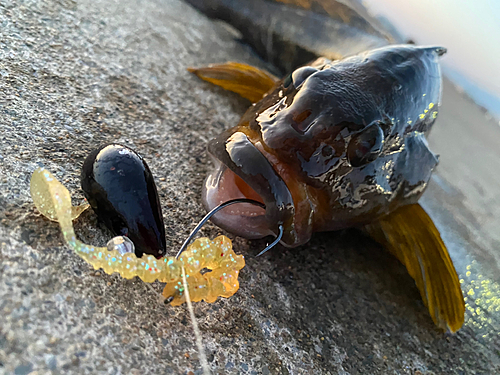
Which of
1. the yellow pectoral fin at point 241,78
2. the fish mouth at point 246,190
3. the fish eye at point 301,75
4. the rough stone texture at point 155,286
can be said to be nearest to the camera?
the rough stone texture at point 155,286

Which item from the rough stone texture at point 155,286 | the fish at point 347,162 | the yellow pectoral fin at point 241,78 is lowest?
the rough stone texture at point 155,286

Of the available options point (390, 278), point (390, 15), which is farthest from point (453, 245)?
point (390, 15)

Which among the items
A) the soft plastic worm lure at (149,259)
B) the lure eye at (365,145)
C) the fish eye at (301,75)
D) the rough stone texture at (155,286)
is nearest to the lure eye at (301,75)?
the fish eye at (301,75)

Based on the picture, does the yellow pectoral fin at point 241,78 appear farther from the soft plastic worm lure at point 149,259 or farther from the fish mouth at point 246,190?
the soft plastic worm lure at point 149,259

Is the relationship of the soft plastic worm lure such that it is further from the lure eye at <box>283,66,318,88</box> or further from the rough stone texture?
the lure eye at <box>283,66,318,88</box>

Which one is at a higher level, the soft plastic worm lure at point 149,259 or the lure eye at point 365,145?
the lure eye at point 365,145

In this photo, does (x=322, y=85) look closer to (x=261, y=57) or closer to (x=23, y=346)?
(x=23, y=346)

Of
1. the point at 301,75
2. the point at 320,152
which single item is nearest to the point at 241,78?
the point at 301,75

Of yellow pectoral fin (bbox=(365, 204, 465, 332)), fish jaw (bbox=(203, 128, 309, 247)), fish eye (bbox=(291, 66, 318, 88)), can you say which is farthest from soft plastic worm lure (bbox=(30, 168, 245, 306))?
yellow pectoral fin (bbox=(365, 204, 465, 332))
